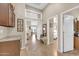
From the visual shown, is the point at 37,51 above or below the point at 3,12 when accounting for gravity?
below

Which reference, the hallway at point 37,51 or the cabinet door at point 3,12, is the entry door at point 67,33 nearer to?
the hallway at point 37,51

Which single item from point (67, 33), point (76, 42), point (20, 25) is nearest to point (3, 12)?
point (20, 25)

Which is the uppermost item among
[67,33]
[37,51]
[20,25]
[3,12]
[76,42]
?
[3,12]

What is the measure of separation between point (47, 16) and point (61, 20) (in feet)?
6.05

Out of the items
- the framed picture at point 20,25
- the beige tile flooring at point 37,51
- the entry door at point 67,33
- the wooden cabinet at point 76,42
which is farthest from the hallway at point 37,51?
the wooden cabinet at point 76,42

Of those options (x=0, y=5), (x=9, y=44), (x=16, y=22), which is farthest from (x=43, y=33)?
(x=0, y=5)

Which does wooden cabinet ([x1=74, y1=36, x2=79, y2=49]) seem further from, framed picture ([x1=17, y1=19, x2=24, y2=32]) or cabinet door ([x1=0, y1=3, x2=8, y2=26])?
cabinet door ([x1=0, y1=3, x2=8, y2=26])

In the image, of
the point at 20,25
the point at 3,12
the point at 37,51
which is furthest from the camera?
the point at 20,25

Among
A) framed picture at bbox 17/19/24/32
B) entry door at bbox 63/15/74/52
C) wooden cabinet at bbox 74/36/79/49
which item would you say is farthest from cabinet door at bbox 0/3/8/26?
wooden cabinet at bbox 74/36/79/49

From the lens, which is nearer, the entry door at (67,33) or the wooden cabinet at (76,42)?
the entry door at (67,33)

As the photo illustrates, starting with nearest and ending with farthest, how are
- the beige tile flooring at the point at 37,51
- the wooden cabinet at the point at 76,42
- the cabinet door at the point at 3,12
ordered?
the cabinet door at the point at 3,12 → the beige tile flooring at the point at 37,51 → the wooden cabinet at the point at 76,42

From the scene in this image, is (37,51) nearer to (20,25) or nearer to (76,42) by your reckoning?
(20,25)

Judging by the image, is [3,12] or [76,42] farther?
[76,42]

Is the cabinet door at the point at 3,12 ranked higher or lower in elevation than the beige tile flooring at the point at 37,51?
higher
